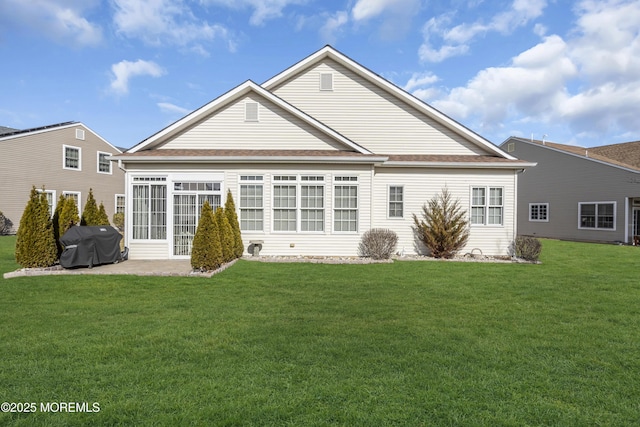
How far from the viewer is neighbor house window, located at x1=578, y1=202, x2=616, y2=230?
68.7ft

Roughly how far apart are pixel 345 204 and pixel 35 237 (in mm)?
9422

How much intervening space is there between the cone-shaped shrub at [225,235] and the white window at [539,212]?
23.1 meters

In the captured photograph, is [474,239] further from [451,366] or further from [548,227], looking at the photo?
[548,227]

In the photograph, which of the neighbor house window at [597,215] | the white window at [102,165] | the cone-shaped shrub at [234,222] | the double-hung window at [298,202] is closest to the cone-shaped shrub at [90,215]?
the cone-shaped shrub at [234,222]

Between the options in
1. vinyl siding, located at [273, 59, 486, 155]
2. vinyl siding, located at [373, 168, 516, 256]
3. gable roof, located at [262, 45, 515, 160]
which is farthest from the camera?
vinyl siding, located at [273, 59, 486, 155]

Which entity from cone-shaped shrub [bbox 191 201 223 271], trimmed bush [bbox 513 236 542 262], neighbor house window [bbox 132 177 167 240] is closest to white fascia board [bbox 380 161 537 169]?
trimmed bush [bbox 513 236 542 262]

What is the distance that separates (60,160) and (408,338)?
87.8 ft

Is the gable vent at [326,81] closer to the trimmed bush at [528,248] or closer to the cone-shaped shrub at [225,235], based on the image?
the cone-shaped shrub at [225,235]

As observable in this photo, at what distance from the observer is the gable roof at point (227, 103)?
12.5 m

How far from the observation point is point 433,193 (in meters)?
13.5

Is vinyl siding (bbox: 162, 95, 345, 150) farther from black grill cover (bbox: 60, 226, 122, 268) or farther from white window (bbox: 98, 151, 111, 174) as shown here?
white window (bbox: 98, 151, 111, 174)

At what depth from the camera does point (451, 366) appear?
398cm

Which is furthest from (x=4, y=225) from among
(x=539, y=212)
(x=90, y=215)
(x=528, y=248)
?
(x=539, y=212)

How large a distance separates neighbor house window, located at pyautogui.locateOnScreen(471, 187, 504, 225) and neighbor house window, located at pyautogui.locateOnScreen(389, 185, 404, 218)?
2.78 metres
